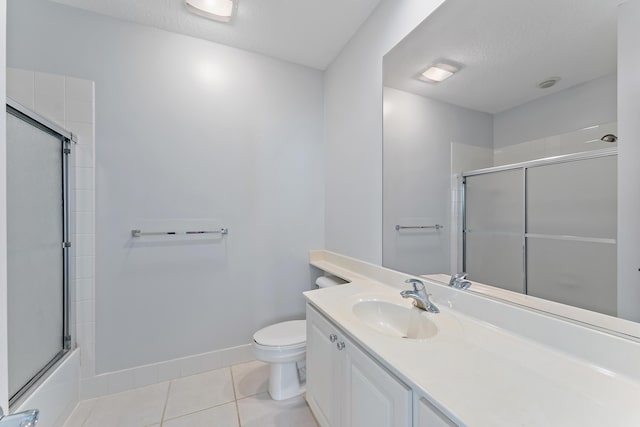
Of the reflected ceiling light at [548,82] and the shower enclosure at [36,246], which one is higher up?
the reflected ceiling light at [548,82]

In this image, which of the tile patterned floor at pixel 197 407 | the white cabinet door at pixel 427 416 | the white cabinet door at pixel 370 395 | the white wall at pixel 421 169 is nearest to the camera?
the white cabinet door at pixel 427 416

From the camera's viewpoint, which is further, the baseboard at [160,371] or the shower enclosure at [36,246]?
the baseboard at [160,371]

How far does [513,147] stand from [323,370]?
128cm

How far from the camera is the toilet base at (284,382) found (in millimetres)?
1620

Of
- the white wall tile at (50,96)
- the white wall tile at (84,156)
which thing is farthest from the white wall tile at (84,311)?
the white wall tile at (50,96)

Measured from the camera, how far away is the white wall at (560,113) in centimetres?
76

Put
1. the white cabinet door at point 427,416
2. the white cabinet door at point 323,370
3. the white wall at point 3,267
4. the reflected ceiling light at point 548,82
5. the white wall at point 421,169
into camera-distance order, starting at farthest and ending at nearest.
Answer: the white wall at point 421,169
the white cabinet door at point 323,370
the reflected ceiling light at point 548,82
the white cabinet door at point 427,416
the white wall at point 3,267

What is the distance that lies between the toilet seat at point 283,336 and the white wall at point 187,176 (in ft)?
1.27

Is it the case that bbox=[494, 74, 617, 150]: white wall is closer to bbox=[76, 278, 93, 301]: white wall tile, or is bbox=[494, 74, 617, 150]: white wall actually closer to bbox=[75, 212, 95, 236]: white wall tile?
bbox=[75, 212, 95, 236]: white wall tile

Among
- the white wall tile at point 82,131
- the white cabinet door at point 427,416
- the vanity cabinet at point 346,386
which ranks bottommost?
the vanity cabinet at point 346,386

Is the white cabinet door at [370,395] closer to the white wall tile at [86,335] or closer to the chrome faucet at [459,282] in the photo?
the chrome faucet at [459,282]

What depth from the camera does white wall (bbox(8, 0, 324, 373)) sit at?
1.67 metres

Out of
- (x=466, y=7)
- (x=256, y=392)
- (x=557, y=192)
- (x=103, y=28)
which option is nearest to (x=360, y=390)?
(x=557, y=192)

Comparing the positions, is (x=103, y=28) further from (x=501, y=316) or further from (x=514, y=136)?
(x=501, y=316)
